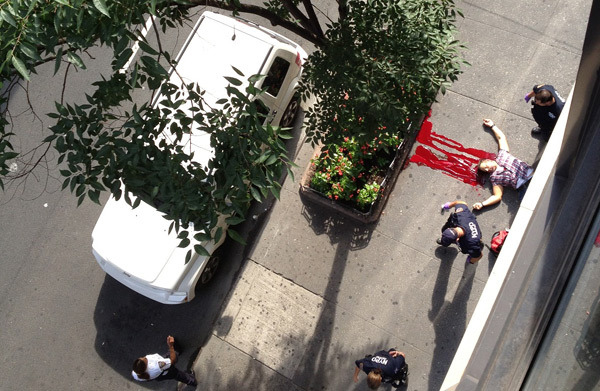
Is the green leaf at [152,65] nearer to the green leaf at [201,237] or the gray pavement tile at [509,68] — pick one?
the green leaf at [201,237]

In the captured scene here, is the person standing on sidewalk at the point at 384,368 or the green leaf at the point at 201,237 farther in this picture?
the person standing on sidewalk at the point at 384,368

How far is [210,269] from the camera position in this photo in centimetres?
916

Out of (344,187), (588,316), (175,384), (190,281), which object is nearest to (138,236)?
(190,281)

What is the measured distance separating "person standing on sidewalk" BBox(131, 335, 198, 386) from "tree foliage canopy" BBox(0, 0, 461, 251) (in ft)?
11.9

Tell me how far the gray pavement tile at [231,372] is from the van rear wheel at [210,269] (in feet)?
3.09

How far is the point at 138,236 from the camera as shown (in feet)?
27.9

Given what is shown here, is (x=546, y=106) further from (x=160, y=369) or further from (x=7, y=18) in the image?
(x=7, y=18)

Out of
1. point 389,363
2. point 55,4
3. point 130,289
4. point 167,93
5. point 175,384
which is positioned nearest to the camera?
A: point 55,4

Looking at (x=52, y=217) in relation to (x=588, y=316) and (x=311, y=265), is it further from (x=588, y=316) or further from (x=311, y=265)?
(x=588, y=316)

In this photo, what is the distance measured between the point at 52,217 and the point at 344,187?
5380 mm

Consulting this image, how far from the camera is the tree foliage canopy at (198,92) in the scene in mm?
4254

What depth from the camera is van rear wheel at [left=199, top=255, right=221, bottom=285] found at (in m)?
9.01

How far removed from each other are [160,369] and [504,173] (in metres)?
5.94

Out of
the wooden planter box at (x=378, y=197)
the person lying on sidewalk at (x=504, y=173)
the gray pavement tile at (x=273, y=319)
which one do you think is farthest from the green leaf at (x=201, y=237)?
the person lying on sidewalk at (x=504, y=173)
